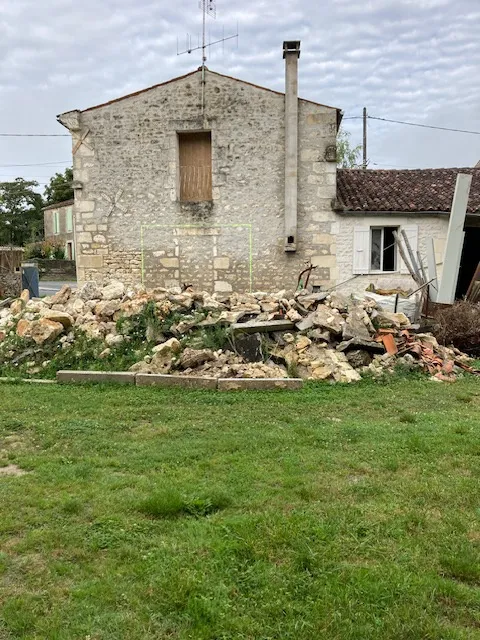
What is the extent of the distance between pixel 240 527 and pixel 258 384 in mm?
4082

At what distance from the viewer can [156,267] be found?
48.6 feet

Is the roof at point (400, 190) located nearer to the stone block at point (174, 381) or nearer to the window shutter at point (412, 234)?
the window shutter at point (412, 234)

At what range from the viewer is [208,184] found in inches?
574

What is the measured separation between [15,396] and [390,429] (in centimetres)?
498

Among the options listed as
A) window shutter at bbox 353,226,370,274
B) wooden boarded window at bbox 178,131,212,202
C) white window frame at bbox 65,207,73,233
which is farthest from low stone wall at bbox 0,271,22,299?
white window frame at bbox 65,207,73,233

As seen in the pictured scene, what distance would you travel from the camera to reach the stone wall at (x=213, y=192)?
14.1m

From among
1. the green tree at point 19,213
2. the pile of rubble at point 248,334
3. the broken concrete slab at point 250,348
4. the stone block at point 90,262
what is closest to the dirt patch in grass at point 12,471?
the pile of rubble at point 248,334

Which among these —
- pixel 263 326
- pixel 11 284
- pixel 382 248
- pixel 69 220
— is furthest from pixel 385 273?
pixel 69 220

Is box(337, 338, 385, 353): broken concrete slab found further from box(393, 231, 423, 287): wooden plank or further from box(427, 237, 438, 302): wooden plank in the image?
box(393, 231, 423, 287): wooden plank

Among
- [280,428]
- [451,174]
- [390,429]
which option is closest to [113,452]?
[280,428]

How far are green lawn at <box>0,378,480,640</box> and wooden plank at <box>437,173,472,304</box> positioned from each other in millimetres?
5828

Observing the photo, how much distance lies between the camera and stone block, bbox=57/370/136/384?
7656mm

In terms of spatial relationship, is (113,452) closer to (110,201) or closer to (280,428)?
(280,428)

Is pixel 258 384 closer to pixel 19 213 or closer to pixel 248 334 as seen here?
pixel 248 334
